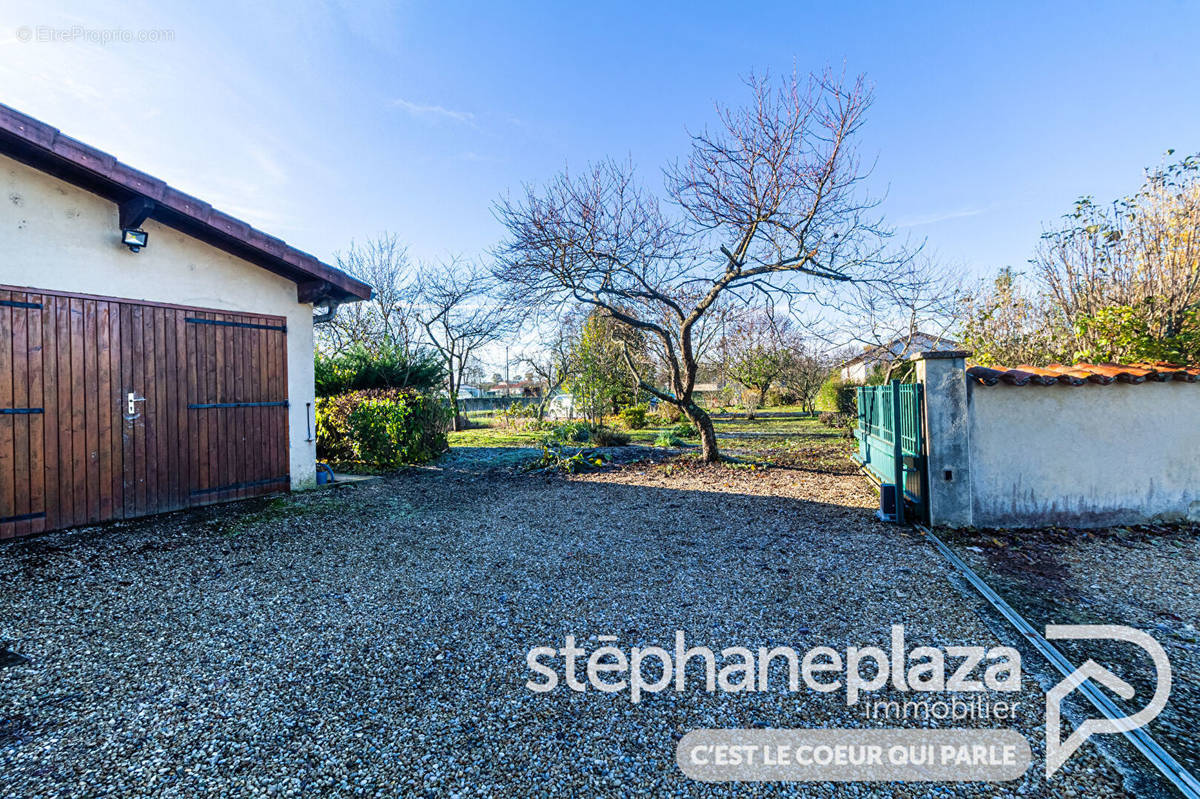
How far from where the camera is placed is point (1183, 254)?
19.4 ft

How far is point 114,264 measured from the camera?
201 inches

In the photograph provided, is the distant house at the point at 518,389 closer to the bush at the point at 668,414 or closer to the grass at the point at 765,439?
the grass at the point at 765,439

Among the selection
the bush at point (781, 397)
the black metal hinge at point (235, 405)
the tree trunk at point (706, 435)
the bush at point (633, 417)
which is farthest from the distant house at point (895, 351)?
the black metal hinge at point (235, 405)

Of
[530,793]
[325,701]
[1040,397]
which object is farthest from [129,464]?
[1040,397]

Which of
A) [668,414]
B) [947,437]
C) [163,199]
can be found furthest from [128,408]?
[668,414]

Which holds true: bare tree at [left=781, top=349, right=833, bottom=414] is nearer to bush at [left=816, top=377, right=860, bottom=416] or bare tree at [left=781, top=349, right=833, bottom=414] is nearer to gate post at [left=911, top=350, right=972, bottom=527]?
bush at [left=816, top=377, right=860, bottom=416]

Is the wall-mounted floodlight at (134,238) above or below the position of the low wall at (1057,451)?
Result: above

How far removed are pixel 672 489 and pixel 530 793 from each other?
5.49 metres

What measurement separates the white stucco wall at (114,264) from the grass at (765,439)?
625 centimetres

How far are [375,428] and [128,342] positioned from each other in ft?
12.9

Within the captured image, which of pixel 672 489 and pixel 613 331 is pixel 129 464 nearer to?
pixel 672 489

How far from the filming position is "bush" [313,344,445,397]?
966 cm

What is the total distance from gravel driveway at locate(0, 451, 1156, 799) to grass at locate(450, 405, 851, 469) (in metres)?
4.77

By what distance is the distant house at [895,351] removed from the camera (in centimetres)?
806
